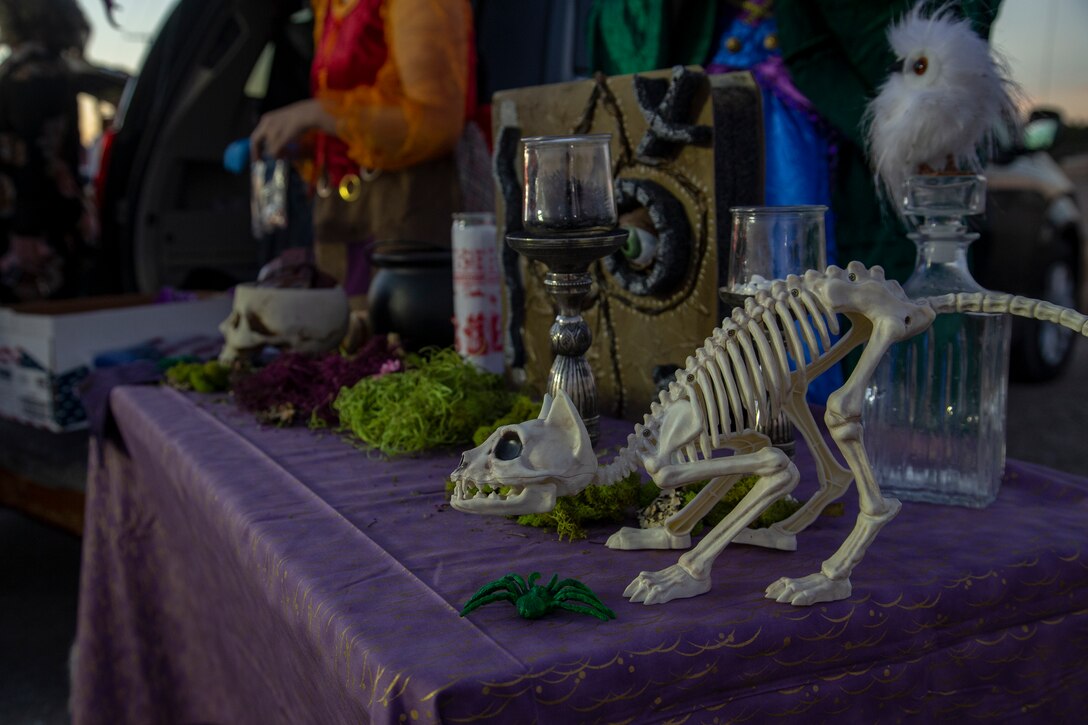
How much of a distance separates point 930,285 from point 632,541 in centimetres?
49

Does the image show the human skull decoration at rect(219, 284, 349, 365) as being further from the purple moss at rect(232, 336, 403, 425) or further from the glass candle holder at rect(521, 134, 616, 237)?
the glass candle holder at rect(521, 134, 616, 237)

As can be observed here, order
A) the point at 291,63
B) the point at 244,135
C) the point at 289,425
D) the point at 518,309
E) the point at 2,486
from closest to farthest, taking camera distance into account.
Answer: the point at 289,425, the point at 518,309, the point at 2,486, the point at 291,63, the point at 244,135

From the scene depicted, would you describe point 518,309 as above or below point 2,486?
above

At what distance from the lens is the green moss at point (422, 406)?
1263mm

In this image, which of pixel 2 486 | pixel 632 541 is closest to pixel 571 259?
pixel 632 541

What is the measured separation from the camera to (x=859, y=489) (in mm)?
833

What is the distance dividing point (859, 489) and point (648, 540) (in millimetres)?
216

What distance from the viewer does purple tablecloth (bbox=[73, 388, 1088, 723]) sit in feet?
2.28

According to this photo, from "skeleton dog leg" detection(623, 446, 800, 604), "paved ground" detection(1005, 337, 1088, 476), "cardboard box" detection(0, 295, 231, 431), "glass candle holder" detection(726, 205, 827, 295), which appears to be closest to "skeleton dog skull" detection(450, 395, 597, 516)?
"skeleton dog leg" detection(623, 446, 800, 604)

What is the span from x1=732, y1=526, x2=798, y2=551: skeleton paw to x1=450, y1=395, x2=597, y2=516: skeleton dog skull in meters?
0.18

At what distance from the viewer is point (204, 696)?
1.54m

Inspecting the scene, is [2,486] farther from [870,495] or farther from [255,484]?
[870,495]

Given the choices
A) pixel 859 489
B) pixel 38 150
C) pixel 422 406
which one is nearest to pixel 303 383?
pixel 422 406

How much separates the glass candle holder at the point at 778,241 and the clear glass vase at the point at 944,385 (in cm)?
12
